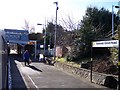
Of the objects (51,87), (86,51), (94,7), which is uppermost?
(94,7)

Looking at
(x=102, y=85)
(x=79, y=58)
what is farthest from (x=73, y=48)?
(x=102, y=85)

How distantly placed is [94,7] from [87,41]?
41.2ft

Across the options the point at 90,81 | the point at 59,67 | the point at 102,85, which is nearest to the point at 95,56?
the point at 59,67

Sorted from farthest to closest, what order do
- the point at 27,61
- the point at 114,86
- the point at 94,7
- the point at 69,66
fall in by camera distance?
the point at 94,7 → the point at 27,61 → the point at 69,66 → the point at 114,86

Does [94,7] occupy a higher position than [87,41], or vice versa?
[94,7]

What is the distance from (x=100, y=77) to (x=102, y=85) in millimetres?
579

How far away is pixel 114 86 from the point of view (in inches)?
614

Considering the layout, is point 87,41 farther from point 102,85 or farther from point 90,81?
point 102,85

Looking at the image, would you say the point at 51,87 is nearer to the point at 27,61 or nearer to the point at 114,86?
the point at 114,86

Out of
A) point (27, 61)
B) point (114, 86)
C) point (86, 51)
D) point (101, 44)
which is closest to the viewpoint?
point (114, 86)

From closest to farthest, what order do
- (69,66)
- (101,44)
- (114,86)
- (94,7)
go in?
(114,86) → (101,44) → (69,66) → (94,7)

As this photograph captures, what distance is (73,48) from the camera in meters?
29.1

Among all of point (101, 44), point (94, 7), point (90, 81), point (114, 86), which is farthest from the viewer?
point (94, 7)

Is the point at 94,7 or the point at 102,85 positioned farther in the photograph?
the point at 94,7
